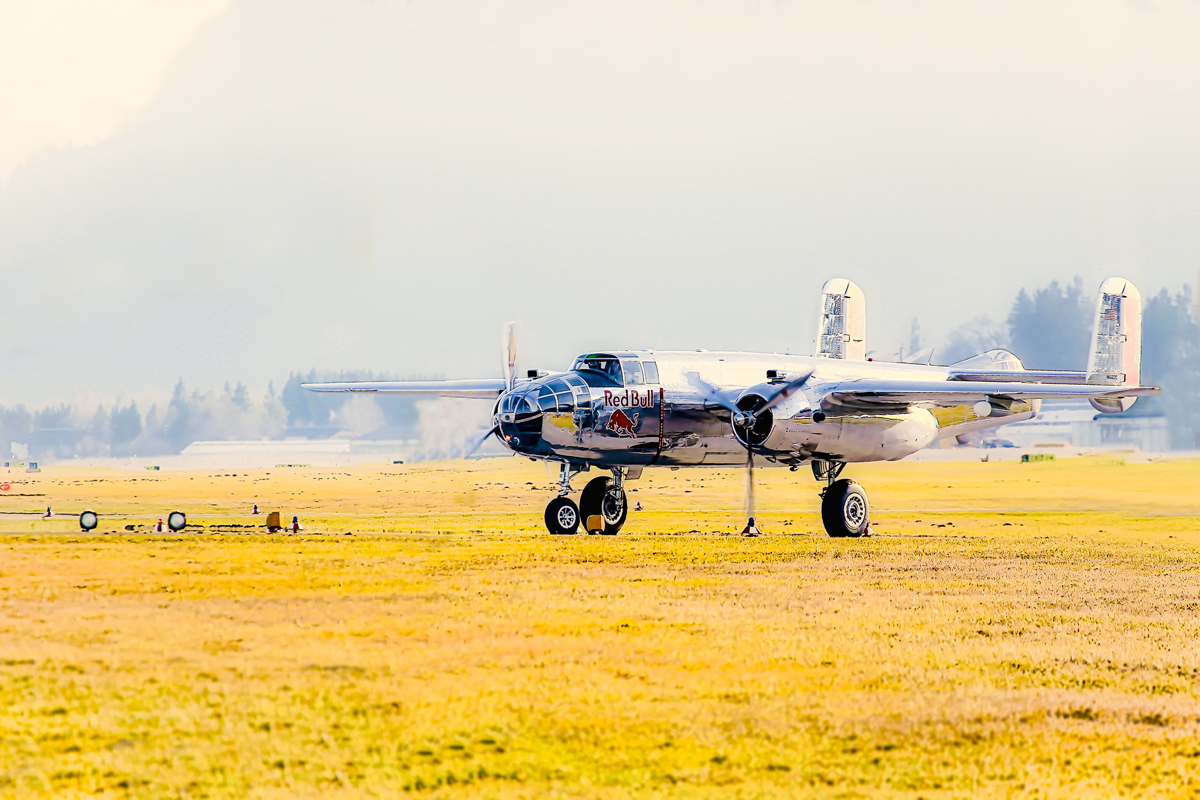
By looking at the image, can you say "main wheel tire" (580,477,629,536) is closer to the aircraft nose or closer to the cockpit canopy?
the cockpit canopy

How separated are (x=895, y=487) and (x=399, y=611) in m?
62.1

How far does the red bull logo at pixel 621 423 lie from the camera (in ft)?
120

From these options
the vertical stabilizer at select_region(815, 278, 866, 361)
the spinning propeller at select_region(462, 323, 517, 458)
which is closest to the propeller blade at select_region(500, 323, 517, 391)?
the spinning propeller at select_region(462, 323, 517, 458)

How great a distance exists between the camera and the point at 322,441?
19562 centimetres

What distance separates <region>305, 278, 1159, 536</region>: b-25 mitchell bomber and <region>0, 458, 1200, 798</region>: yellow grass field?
3808 millimetres

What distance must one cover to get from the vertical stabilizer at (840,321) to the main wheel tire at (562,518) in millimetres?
19091

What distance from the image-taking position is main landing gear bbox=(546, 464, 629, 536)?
127ft

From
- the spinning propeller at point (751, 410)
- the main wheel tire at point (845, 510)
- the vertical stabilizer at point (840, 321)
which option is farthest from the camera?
the vertical stabilizer at point (840, 321)

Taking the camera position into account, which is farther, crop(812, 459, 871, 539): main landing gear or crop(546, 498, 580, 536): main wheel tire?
crop(812, 459, 871, 539): main landing gear

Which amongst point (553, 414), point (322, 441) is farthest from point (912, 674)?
point (322, 441)

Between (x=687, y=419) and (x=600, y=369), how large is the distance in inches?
119

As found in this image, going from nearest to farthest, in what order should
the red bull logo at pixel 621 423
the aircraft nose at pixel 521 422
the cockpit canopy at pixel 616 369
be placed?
1. the aircraft nose at pixel 521 422
2. the red bull logo at pixel 621 423
3. the cockpit canopy at pixel 616 369

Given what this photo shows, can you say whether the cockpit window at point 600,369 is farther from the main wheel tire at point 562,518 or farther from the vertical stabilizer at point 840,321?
the vertical stabilizer at point 840,321

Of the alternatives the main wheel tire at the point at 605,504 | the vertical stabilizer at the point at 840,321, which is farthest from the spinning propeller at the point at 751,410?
the vertical stabilizer at the point at 840,321
